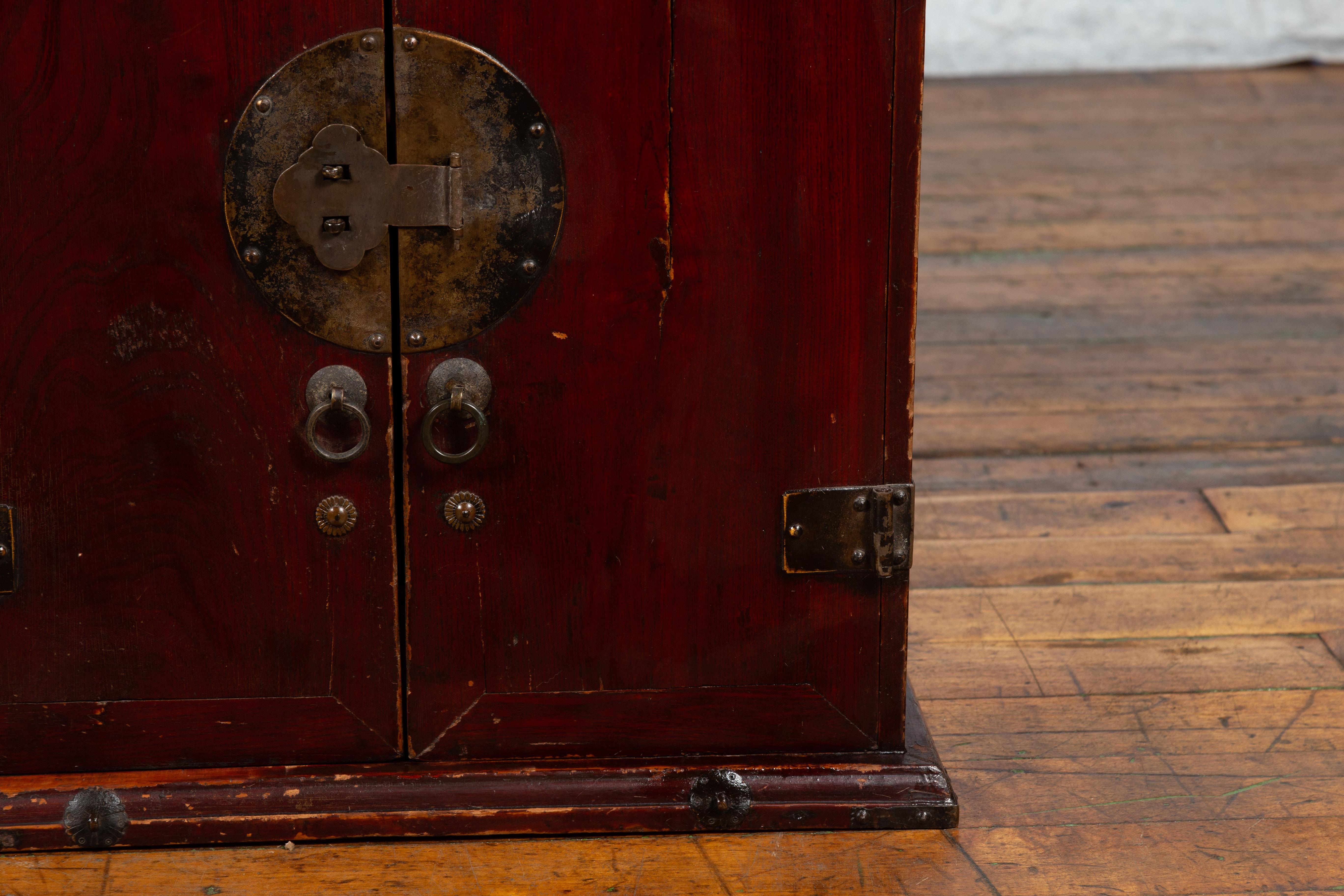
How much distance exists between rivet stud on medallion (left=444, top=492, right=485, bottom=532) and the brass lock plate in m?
0.14

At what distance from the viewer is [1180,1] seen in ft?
17.0

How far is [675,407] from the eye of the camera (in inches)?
57.4

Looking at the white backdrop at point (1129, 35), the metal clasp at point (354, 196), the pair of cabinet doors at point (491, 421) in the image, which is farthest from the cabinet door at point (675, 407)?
the white backdrop at point (1129, 35)

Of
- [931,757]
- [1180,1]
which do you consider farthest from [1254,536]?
[1180,1]

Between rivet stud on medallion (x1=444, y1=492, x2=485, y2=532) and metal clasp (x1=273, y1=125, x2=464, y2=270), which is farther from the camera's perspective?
rivet stud on medallion (x1=444, y1=492, x2=485, y2=532)

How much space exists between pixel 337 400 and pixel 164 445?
17 cm

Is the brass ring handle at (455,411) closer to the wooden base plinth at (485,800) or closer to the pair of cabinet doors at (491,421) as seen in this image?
the pair of cabinet doors at (491,421)

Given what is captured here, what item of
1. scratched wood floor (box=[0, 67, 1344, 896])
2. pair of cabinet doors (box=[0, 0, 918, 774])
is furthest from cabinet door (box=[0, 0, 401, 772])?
scratched wood floor (box=[0, 67, 1344, 896])

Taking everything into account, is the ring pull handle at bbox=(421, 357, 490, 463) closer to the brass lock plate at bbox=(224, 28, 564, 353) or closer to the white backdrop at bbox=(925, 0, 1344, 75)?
the brass lock plate at bbox=(224, 28, 564, 353)

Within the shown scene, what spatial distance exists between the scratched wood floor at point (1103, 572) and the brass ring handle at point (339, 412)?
390 mm

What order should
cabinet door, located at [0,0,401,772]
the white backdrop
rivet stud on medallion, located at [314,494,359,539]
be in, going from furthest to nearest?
1. the white backdrop
2. rivet stud on medallion, located at [314,494,359,539]
3. cabinet door, located at [0,0,401,772]

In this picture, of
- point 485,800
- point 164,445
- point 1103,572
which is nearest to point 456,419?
point 164,445

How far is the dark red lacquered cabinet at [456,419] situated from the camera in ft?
4.42

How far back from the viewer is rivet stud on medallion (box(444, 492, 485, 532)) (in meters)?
1.46
